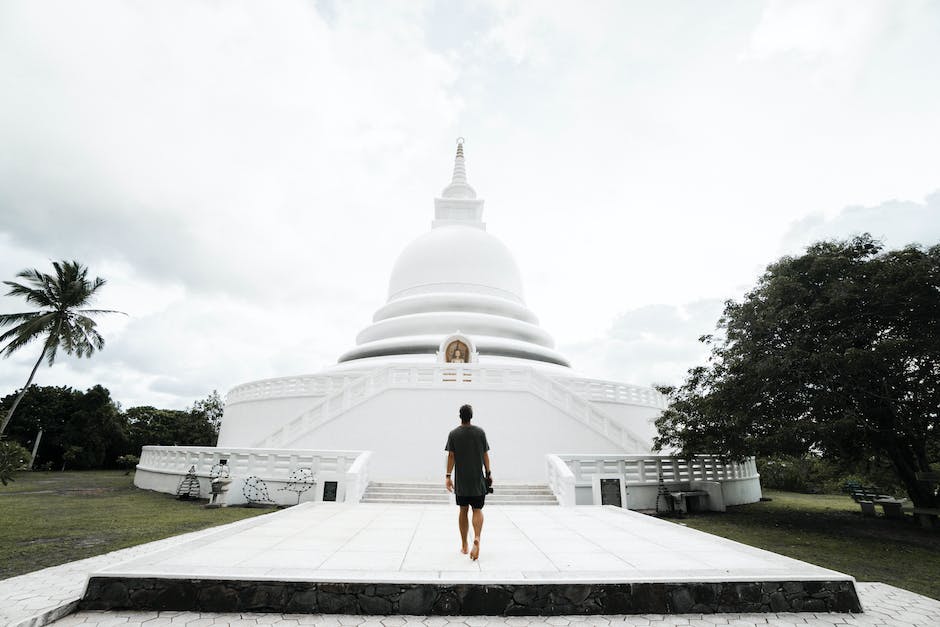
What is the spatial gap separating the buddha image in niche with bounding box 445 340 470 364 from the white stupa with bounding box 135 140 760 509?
5 centimetres

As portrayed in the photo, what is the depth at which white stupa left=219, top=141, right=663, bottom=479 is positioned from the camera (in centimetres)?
1584

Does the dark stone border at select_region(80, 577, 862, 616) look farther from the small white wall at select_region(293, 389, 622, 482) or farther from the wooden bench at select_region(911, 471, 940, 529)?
the wooden bench at select_region(911, 471, 940, 529)

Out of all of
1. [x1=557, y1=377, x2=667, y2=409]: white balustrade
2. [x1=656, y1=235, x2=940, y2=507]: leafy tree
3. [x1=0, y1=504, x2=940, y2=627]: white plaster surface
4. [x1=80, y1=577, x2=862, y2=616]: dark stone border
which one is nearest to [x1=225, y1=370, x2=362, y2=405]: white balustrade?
[x1=557, y1=377, x2=667, y2=409]: white balustrade

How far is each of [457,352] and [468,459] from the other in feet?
49.3

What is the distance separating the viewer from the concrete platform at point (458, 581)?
4.58m

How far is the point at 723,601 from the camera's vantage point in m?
4.79

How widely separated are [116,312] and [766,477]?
A: 39.2 metres

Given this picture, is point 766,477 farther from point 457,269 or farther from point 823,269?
point 457,269

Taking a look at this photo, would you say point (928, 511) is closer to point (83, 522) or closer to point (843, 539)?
point (843, 539)

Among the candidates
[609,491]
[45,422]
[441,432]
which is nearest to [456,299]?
[441,432]

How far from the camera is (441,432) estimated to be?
16.0 metres

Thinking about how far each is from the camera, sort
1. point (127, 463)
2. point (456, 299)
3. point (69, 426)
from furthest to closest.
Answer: point (69, 426)
point (127, 463)
point (456, 299)

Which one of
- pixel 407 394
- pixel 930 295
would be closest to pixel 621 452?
pixel 407 394

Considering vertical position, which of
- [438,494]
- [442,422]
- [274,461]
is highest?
[442,422]
